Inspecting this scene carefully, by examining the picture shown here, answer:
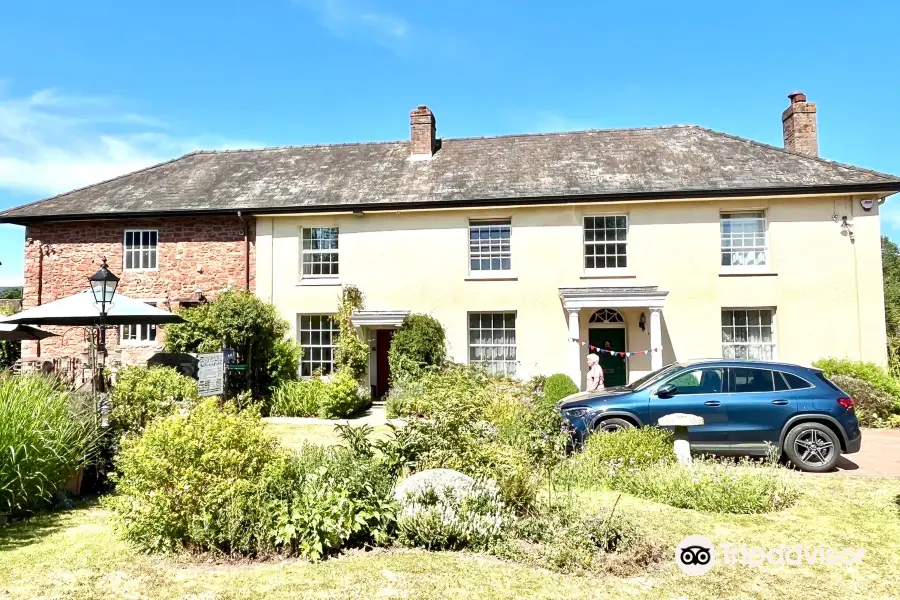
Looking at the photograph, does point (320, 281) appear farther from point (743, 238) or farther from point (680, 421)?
point (743, 238)

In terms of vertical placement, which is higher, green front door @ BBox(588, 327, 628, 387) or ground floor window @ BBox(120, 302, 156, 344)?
ground floor window @ BBox(120, 302, 156, 344)

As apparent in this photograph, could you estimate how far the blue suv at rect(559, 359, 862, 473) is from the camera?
331 inches

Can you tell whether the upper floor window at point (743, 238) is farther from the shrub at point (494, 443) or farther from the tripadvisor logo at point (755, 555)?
the tripadvisor logo at point (755, 555)

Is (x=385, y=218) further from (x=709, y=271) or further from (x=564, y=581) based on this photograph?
(x=564, y=581)

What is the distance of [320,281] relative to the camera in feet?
54.2

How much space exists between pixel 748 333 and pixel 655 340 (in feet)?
9.71

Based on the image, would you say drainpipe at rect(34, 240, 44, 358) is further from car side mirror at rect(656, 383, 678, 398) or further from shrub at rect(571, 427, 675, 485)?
car side mirror at rect(656, 383, 678, 398)

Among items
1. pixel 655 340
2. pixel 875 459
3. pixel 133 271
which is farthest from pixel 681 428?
pixel 133 271

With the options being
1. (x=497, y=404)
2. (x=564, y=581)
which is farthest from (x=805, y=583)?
(x=497, y=404)

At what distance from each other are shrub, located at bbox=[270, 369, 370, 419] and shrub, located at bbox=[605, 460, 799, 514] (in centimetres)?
830

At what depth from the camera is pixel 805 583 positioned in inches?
181

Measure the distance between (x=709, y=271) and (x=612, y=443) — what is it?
9093 millimetres

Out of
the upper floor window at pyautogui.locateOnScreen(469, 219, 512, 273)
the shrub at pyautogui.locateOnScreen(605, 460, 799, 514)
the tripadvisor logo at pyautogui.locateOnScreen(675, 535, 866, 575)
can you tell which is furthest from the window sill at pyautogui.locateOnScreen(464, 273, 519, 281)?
the tripadvisor logo at pyautogui.locateOnScreen(675, 535, 866, 575)

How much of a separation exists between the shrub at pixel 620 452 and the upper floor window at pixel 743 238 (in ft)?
29.8
